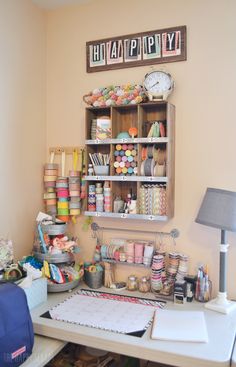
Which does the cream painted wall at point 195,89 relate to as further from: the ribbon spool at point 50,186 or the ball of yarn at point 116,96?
the ribbon spool at point 50,186

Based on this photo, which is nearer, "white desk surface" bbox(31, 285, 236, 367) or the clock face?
"white desk surface" bbox(31, 285, 236, 367)

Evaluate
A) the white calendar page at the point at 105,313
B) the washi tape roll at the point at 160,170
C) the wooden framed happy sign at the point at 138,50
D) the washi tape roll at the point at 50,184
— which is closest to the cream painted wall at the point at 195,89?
the wooden framed happy sign at the point at 138,50

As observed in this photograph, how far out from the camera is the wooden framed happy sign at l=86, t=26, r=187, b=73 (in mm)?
1911

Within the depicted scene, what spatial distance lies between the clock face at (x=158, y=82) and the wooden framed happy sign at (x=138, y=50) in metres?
0.14

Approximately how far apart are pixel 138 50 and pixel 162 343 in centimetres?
163

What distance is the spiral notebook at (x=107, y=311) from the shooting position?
153 cm

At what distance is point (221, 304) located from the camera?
1.67 meters

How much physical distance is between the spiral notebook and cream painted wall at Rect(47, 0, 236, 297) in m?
0.30

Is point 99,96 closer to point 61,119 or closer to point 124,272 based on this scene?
point 61,119

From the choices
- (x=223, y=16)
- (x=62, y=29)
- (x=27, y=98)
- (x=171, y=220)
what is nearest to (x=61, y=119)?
(x=27, y=98)

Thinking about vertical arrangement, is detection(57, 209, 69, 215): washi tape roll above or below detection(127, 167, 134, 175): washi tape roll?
below

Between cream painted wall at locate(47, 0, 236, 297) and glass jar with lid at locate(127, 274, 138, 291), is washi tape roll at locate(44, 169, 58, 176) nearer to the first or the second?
cream painted wall at locate(47, 0, 236, 297)

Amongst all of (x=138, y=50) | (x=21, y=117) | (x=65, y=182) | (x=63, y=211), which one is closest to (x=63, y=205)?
(x=63, y=211)

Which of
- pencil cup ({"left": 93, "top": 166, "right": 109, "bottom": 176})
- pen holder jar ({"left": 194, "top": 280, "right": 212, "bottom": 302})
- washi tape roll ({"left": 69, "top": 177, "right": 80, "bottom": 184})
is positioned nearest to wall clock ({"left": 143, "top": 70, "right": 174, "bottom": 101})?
pencil cup ({"left": 93, "top": 166, "right": 109, "bottom": 176})
